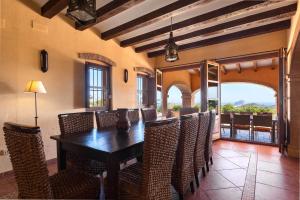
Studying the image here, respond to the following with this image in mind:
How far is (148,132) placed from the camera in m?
1.45

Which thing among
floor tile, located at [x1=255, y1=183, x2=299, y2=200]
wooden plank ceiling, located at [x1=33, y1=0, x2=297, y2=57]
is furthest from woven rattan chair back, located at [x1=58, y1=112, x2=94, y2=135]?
floor tile, located at [x1=255, y1=183, x2=299, y2=200]

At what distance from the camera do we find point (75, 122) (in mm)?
2406

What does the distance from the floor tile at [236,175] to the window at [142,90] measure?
3.11m

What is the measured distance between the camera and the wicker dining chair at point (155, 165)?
1.48m

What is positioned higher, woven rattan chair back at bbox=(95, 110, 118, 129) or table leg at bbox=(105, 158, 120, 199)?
woven rattan chair back at bbox=(95, 110, 118, 129)

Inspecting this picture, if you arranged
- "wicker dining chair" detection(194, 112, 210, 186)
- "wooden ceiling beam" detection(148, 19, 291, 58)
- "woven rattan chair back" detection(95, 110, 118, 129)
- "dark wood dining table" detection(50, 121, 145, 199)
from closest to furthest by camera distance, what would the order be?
1. "dark wood dining table" detection(50, 121, 145, 199)
2. "wicker dining chair" detection(194, 112, 210, 186)
3. "woven rattan chair back" detection(95, 110, 118, 129)
4. "wooden ceiling beam" detection(148, 19, 291, 58)

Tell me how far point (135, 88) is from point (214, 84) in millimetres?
2170

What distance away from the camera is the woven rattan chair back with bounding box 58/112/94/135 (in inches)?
88.1

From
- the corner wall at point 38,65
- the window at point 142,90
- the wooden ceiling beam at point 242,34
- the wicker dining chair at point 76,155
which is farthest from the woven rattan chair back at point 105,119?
the wooden ceiling beam at point 242,34

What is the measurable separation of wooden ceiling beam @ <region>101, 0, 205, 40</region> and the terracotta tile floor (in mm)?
2607

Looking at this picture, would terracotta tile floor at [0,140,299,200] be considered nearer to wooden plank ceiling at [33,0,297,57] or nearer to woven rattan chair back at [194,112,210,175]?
woven rattan chair back at [194,112,210,175]

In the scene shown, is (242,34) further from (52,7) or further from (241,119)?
(52,7)

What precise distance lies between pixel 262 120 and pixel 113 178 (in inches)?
204

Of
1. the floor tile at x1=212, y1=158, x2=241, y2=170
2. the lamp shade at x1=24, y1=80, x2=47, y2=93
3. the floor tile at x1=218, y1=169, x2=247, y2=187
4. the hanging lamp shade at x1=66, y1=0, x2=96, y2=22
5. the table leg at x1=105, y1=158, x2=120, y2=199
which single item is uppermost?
the hanging lamp shade at x1=66, y1=0, x2=96, y2=22
